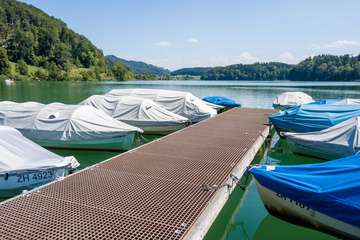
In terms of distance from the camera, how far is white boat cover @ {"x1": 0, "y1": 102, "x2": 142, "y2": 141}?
13.8m

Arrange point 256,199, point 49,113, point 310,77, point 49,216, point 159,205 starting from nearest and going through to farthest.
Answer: point 49,216, point 159,205, point 256,199, point 49,113, point 310,77

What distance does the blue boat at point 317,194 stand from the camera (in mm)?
6371

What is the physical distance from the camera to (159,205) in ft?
20.9

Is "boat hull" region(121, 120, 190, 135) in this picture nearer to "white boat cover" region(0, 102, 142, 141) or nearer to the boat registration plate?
"white boat cover" region(0, 102, 142, 141)

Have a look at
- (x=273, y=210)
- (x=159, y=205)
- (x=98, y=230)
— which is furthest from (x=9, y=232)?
(x=273, y=210)

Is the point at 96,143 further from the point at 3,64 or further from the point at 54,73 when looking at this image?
the point at 54,73

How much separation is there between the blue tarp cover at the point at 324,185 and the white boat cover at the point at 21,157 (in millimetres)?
5191

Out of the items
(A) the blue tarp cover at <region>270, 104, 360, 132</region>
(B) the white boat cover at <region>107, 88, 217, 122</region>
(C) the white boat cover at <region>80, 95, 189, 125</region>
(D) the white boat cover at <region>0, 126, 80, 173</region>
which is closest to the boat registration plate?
(D) the white boat cover at <region>0, 126, 80, 173</region>

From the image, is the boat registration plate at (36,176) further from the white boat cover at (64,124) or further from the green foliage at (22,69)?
the green foliage at (22,69)

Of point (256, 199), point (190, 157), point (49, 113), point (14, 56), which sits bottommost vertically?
point (256, 199)

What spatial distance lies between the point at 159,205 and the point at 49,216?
1956 millimetres

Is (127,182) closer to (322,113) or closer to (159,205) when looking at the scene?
(159,205)

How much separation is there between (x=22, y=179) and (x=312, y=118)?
512 inches

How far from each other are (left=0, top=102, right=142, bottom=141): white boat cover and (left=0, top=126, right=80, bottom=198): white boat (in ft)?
14.7
